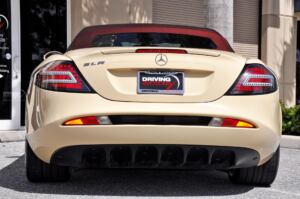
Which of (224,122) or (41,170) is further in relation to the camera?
(41,170)

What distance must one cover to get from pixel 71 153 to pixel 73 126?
21 centimetres

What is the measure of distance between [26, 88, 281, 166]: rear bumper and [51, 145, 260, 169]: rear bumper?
47 millimetres

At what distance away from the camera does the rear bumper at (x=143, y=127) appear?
10.8 feet

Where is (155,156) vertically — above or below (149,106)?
below

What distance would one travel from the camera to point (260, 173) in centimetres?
387

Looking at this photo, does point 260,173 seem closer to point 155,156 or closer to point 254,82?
point 254,82

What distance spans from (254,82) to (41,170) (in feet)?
5.47

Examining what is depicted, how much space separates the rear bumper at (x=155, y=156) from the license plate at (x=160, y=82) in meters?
0.37

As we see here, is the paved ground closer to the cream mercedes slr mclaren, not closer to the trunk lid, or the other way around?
the cream mercedes slr mclaren

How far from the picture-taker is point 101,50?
11.9 feet

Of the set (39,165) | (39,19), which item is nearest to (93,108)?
(39,165)

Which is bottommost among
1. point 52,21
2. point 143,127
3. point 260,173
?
point 260,173

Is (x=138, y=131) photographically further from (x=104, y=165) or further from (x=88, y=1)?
(x=88, y=1)

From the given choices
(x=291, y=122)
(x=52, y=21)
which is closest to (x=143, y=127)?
(x=291, y=122)
